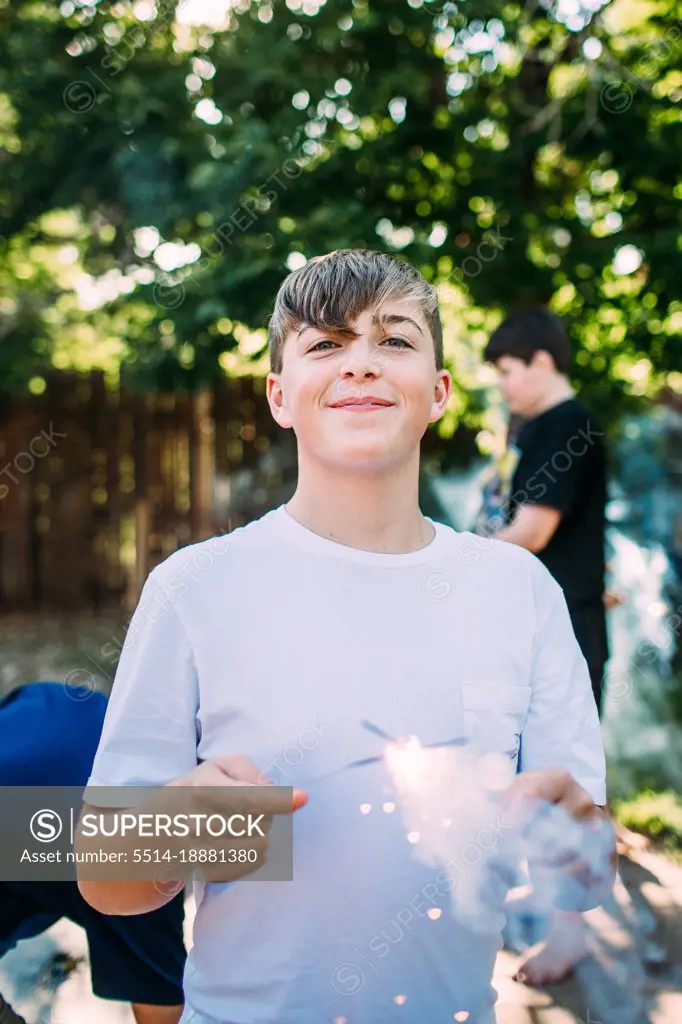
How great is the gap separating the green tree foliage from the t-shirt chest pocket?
3.56 meters

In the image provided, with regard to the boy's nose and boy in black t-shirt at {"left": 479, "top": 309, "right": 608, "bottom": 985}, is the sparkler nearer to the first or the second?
the boy's nose

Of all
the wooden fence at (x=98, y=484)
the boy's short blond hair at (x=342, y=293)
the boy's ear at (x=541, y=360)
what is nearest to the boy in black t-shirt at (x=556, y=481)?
the boy's ear at (x=541, y=360)

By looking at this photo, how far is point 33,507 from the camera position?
9102 millimetres

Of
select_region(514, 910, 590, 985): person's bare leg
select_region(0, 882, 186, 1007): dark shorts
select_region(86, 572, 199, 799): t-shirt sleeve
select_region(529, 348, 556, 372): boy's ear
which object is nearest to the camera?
select_region(86, 572, 199, 799): t-shirt sleeve

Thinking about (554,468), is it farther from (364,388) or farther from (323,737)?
(323,737)

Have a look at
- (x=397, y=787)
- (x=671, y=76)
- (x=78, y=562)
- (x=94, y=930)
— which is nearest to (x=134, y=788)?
(x=397, y=787)

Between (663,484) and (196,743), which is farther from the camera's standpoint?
(663,484)

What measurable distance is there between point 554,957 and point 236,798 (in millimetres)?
2220

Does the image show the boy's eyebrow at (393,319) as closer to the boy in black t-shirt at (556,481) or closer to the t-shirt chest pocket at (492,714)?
the t-shirt chest pocket at (492,714)

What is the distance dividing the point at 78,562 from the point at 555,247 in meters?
5.53

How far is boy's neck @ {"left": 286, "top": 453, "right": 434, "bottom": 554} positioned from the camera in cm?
130

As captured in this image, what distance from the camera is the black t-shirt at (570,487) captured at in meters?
2.97

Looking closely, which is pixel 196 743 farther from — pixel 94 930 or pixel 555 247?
pixel 555 247

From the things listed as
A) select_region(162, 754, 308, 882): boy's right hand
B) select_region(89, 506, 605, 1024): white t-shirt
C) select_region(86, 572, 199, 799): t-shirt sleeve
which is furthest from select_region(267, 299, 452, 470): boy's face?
select_region(162, 754, 308, 882): boy's right hand
